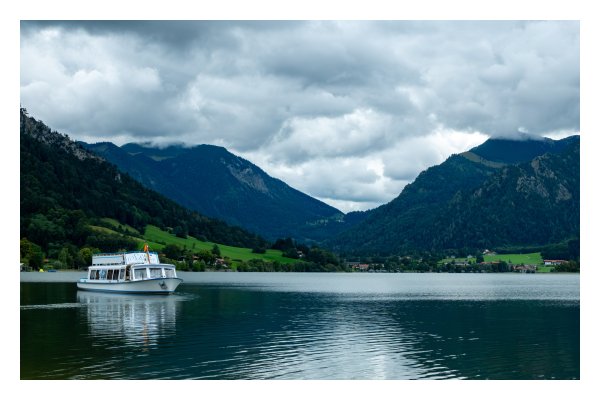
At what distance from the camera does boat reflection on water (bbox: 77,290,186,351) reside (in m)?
43.4

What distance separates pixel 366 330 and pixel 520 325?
1736cm

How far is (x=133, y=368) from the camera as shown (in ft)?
105

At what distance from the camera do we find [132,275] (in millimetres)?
95875

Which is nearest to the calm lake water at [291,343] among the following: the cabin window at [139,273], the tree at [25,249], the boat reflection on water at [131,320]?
the boat reflection on water at [131,320]

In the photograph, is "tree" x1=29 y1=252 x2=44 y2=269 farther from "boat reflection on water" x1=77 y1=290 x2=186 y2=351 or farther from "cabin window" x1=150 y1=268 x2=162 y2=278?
"boat reflection on water" x1=77 y1=290 x2=186 y2=351

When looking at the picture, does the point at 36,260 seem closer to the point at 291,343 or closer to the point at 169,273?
the point at 169,273

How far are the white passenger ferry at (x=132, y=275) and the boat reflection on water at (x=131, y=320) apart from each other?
11821 millimetres

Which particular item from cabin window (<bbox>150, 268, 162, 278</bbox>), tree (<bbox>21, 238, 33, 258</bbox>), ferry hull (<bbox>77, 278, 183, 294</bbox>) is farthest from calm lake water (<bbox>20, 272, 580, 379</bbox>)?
tree (<bbox>21, 238, 33, 258</bbox>)

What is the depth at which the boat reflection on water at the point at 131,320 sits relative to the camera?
1710 inches

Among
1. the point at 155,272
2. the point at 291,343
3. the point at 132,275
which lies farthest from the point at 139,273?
the point at 291,343

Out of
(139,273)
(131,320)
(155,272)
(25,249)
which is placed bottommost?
(131,320)

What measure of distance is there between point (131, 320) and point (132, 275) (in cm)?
4228
